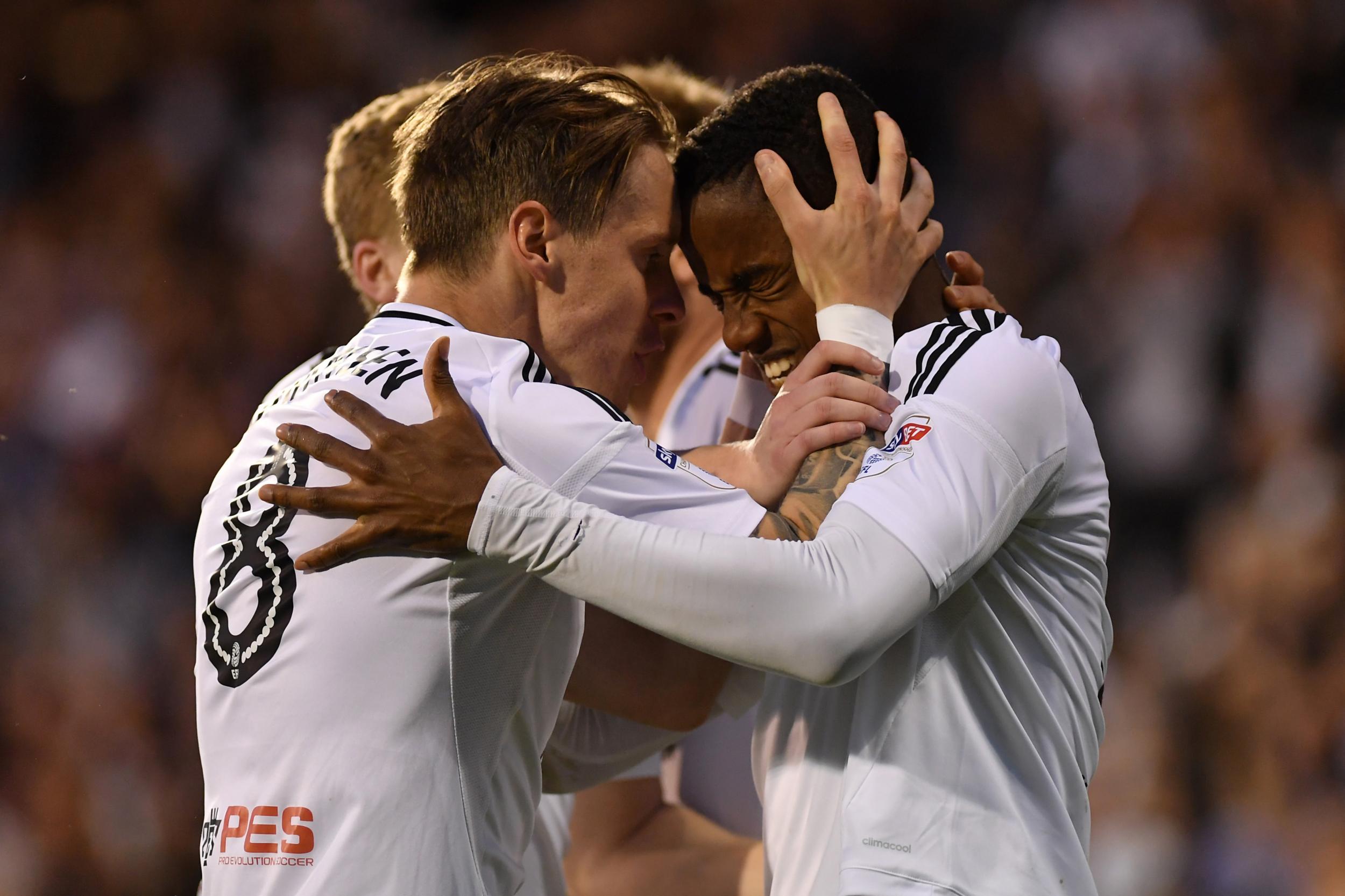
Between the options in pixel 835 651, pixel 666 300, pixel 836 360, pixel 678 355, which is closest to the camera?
pixel 835 651

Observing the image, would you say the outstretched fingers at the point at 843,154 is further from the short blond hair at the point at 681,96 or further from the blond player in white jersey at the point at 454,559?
the short blond hair at the point at 681,96

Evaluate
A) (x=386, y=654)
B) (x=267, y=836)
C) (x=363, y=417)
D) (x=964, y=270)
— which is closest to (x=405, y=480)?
(x=363, y=417)

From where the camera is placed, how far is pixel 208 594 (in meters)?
2.11

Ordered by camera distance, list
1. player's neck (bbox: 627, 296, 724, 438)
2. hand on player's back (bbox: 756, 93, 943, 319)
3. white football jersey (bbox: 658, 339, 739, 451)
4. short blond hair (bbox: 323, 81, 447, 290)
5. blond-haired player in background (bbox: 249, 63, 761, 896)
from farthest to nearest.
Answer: player's neck (bbox: 627, 296, 724, 438) < white football jersey (bbox: 658, 339, 739, 451) < short blond hair (bbox: 323, 81, 447, 290) < blond-haired player in background (bbox: 249, 63, 761, 896) < hand on player's back (bbox: 756, 93, 943, 319)

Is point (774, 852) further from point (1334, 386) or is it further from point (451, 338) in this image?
point (1334, 386)

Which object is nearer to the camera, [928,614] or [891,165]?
[928,614]

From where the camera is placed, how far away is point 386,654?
1.96 m

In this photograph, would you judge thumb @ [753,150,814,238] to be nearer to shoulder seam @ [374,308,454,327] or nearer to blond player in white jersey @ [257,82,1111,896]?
blond player in white jersey @ [257,82,1111,896]

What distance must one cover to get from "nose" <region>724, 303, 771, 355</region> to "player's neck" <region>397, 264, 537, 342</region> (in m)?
0.40

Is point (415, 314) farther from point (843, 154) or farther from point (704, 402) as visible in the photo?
point (704, 402)

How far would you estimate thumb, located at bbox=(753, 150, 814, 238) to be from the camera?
232 centimetres

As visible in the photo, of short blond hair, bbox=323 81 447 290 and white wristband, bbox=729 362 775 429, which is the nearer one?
white wristband, bbox=729 362 775 429

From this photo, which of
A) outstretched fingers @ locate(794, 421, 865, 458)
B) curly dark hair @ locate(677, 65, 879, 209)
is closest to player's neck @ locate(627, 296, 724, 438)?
curly dark hair @ locate(677, 65, 879, 209)

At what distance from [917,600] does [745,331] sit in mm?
830
